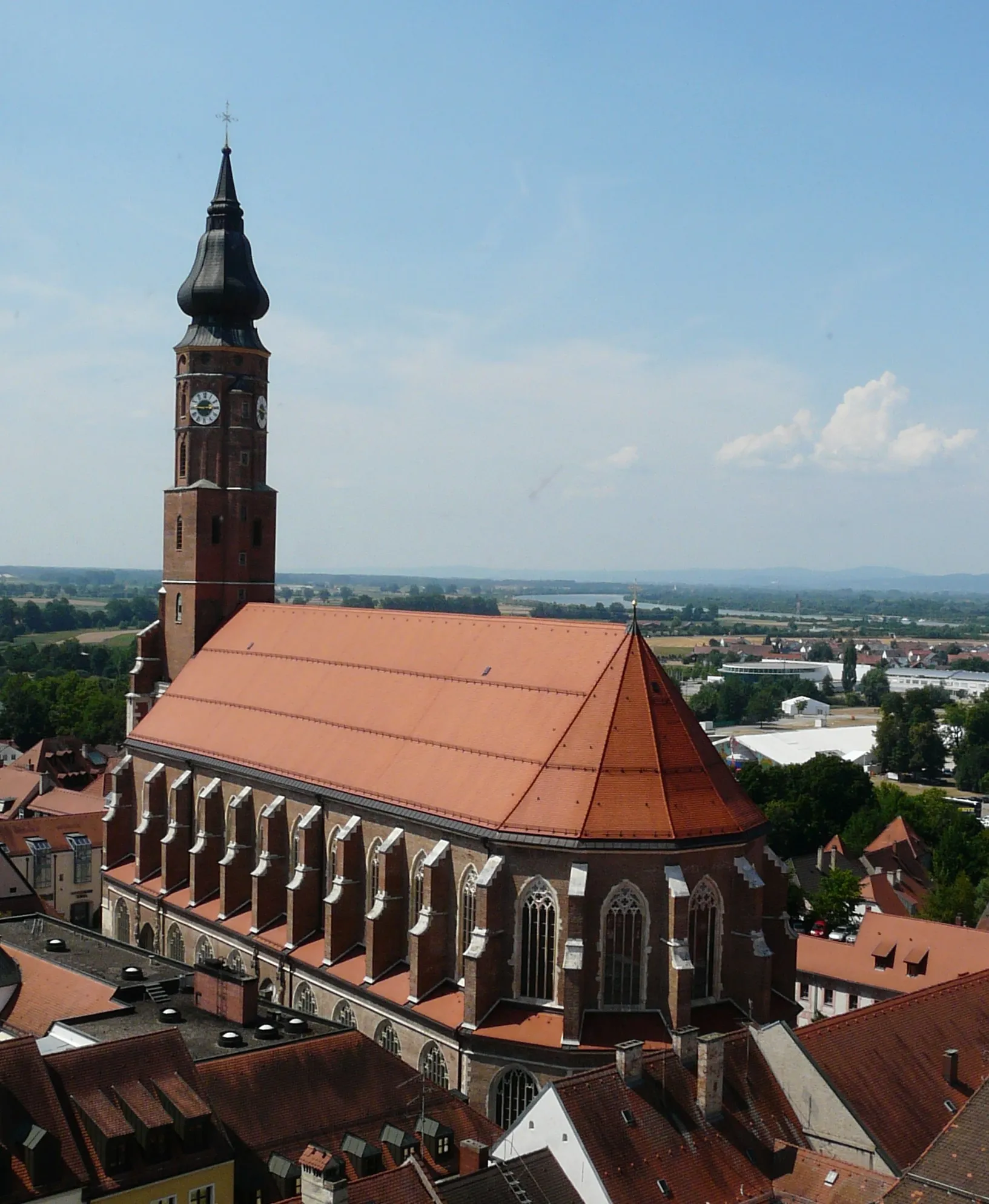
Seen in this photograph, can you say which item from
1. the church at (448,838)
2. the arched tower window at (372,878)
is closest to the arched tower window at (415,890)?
the church at (448,838)

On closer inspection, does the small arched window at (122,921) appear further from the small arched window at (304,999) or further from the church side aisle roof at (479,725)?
the small arched window at (304,999)

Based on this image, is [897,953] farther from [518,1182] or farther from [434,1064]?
[518,1182]

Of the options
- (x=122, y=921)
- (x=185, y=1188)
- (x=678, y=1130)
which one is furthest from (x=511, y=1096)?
(x=122, y=921)

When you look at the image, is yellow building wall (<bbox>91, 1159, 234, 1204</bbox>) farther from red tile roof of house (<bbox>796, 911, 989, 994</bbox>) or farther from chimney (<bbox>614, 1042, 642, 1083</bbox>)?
red tile roof of house (<bbox>796, 911, 989, 994</bbox>)

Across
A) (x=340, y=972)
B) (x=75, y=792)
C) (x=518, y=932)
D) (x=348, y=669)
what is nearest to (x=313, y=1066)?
(x=518, y=932)

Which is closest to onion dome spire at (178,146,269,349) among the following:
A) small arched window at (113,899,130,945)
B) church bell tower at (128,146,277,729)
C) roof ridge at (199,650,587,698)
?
church bell tower at (128,146,277,729)

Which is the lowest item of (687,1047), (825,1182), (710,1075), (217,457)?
(825,1182)

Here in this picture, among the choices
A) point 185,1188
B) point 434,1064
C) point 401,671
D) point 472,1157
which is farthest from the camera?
point 401,671
